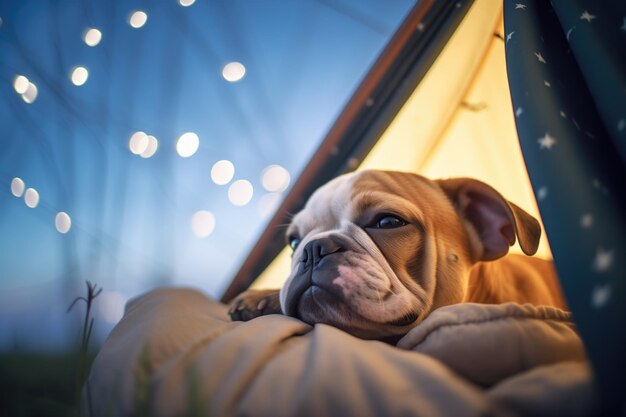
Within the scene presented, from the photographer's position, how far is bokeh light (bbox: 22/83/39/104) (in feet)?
5.34

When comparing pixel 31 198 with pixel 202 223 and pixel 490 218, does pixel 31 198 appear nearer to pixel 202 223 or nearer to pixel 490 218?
pixel 202 223

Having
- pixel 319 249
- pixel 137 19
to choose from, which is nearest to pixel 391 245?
pixel 319 249

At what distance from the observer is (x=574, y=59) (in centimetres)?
109

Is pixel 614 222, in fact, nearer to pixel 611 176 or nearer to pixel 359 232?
pixel 611 176

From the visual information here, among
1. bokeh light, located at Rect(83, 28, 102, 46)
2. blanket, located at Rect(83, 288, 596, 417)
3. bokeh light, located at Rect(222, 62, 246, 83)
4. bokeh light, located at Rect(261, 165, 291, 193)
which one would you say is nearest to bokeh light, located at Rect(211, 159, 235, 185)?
bokeh light, located at Rect(261, 165, 291, 193)

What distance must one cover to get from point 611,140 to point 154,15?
193cm

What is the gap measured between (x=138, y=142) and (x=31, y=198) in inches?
19.8

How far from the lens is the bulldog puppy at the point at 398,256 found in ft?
3.49

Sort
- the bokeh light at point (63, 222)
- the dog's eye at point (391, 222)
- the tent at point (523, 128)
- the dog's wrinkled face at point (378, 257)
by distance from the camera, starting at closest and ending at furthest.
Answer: the tent at point (523, 128), the dog's wrinkled face at point (378, 257), the dog's eye at point (391, 222), the bokeh light at point (63, 222)

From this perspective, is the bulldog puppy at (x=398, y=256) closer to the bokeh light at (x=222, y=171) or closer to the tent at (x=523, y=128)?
the tent at (x=523, y=128)

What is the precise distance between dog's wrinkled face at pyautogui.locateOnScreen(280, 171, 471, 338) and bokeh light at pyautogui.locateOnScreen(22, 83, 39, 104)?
1291 millimetres

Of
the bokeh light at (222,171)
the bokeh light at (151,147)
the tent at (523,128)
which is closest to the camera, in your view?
the tent at (523,128)

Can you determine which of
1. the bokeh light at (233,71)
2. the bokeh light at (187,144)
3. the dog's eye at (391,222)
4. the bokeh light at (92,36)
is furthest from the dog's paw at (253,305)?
the bokeh light at (92,36)

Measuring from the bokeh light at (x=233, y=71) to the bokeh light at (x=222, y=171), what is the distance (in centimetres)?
45
